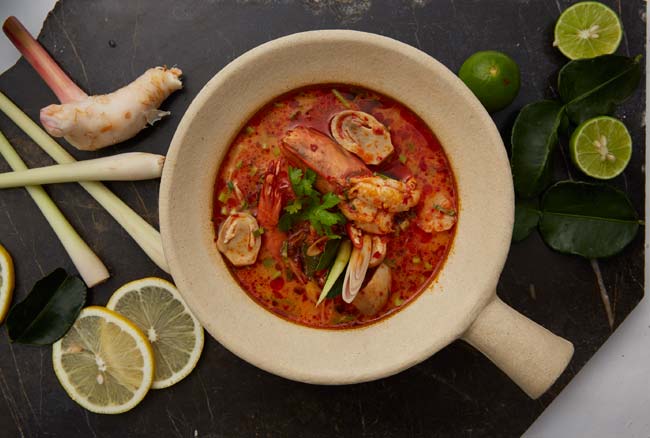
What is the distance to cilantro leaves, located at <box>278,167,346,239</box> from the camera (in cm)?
214

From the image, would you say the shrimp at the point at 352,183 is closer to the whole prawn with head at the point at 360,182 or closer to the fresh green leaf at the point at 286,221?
the whole prawn with head at the point at 360,182

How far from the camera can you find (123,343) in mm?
2562

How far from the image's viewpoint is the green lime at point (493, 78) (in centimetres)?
230

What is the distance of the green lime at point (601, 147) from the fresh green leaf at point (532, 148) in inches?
4.6

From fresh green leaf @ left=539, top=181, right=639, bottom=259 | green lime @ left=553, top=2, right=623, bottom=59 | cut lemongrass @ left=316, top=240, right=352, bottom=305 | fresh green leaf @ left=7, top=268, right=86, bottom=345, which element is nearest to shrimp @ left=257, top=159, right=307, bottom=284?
cut lemongrass @ left=316, top=240, right=352, bottom=305

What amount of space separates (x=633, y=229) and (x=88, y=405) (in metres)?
2.54

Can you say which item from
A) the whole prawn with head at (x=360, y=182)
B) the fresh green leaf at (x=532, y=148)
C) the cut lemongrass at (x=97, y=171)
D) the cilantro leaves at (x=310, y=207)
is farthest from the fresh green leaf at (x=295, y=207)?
the fresh green leaf at (x=532, y=148)

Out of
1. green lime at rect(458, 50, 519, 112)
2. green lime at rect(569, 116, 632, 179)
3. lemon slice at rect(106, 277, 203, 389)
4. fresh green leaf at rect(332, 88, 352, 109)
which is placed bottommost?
lemon slice at rect(106, 277, 203, 389)

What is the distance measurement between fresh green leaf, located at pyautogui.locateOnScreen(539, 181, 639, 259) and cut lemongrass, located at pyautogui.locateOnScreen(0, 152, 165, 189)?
171cm

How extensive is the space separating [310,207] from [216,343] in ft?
2.77

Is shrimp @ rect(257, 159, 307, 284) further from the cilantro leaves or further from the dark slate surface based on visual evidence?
the dark slate surface

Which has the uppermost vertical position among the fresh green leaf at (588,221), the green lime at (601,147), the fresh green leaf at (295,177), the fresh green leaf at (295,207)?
the green lime at (601,147)

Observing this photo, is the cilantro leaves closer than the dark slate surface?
Yes

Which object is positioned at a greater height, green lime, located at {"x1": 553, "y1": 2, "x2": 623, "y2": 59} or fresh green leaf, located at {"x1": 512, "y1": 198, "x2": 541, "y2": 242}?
green lime, located at {"x1": 553, "y1": 2, "x2": 623, "y2": 59}
